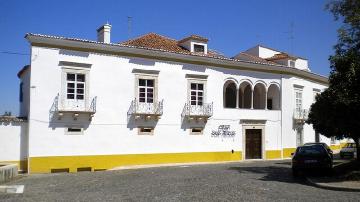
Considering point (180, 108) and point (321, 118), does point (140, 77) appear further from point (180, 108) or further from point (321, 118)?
point (321, 118)

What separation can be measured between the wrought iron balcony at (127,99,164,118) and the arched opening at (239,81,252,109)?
29.4 ft

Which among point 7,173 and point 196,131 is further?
point 196,131

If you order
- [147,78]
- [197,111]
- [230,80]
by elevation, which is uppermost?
[230,80]

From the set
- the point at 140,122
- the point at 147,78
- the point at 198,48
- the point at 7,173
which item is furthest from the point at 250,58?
the point at 7,173

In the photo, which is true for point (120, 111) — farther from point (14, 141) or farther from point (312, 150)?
point (312, 150)

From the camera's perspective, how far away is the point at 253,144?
31.9 meters

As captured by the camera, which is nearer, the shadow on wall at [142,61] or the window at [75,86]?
the window at [75,86]

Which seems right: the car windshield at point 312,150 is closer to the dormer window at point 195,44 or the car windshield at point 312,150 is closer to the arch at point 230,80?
the arch at point 230,80

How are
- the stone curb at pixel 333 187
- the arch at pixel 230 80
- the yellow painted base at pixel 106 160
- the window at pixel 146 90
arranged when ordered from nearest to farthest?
the stone curb at pixel 333 187 < the yellow painted base at pixel 106 160 < the window at pixel 146 90 < the arch at pixel 230 80

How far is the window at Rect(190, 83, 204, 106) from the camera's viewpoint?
1125 inches

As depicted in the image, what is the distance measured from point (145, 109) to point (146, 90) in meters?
1.24

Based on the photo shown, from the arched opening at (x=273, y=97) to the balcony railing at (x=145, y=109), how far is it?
11.0 m


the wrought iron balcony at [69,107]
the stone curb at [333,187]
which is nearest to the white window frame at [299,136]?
the wrought iron balcony at [69,107]

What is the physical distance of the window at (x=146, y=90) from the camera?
2644 centimetres
